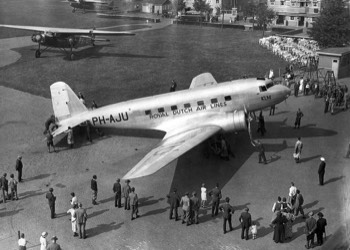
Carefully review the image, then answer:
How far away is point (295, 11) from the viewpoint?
2864 inches

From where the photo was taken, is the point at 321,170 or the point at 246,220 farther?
the point at 321,170

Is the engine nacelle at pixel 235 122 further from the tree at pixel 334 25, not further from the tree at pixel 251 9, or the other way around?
the tree at pixel 251 9

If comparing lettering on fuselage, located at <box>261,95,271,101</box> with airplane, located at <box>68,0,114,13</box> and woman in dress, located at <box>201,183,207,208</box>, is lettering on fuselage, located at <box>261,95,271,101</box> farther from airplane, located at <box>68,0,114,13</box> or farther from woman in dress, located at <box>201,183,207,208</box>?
airplane, located at <box>68,0,114,13</box>

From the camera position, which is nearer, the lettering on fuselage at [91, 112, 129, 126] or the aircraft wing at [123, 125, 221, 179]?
the aircraft wing at [123, 125, 221, 179]

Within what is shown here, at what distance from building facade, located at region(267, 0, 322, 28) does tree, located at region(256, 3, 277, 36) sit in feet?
15.4

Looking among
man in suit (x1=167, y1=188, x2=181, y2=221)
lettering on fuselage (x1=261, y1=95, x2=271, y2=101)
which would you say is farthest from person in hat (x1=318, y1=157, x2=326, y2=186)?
man in suit (x1=167, y1=188, x2=181, y2=221)

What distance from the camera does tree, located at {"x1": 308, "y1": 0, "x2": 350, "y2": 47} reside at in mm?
49281

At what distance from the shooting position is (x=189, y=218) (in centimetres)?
1953

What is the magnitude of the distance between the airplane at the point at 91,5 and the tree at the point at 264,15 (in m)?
29.3

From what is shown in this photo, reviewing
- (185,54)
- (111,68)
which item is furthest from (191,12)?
(111,68)

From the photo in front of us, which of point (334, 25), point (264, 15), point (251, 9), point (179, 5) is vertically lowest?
point (334, 25)

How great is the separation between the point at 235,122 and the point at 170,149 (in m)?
4.66

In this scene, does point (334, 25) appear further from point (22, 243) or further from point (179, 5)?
point (179, 5)

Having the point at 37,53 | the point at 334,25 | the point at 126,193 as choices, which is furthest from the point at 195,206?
the point at 37,53
